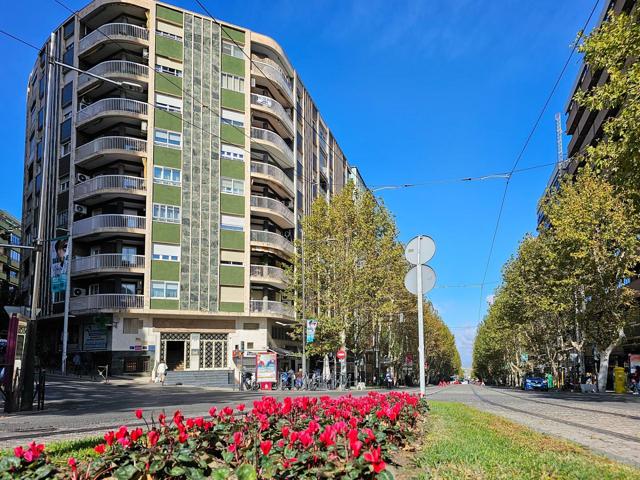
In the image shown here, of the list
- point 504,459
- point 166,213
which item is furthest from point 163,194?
point 504,459

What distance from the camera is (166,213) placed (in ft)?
140

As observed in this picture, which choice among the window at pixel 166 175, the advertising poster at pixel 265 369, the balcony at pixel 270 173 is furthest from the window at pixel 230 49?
the advertising poster at pixel 265 369

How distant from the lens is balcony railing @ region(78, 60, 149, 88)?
4197 centimetres

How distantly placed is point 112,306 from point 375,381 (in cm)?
2643

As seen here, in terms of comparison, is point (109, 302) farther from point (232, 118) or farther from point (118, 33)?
point (118, 33)

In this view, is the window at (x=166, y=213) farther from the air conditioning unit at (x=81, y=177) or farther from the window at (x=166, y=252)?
the air conditioning unit at (x=81, y=177)

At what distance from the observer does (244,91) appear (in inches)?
1868

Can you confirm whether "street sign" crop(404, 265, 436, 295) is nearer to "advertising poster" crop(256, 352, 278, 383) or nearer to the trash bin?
"advertising poster" crop(256, 352, 278, 383)

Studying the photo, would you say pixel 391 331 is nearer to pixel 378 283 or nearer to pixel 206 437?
pixel 378 283

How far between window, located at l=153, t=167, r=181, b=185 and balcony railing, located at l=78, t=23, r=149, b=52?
392 inches

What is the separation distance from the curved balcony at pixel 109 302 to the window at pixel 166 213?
590 cm

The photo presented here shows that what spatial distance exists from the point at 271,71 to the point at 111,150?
15.6 metres

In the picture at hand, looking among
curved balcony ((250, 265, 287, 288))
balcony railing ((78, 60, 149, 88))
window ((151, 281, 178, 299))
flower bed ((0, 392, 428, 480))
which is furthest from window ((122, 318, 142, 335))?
flower bed ((0, 392, 428, 480))

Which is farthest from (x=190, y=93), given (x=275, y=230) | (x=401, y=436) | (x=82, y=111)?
(x=401, y=436)
